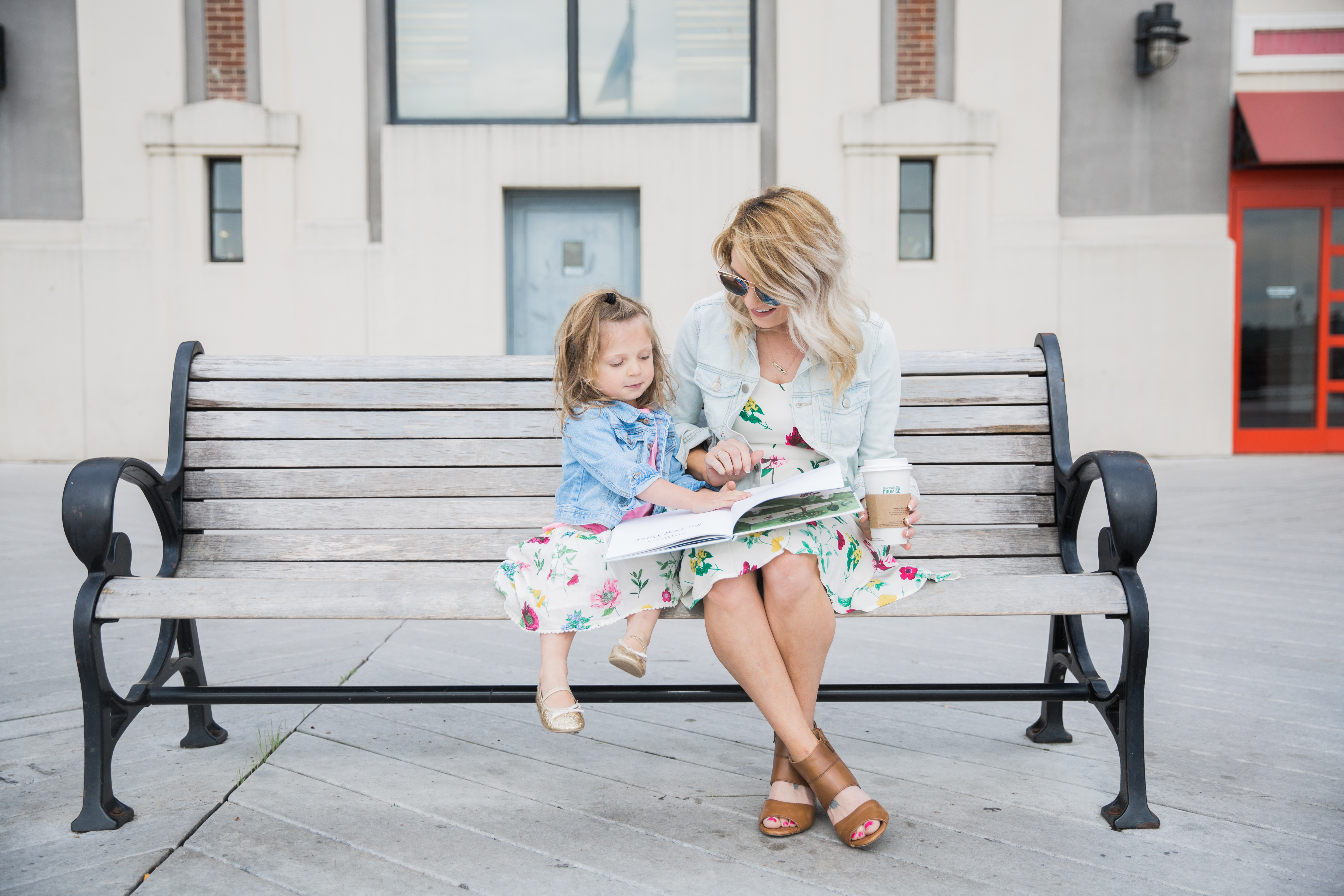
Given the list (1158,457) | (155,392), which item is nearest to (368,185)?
(155,392)

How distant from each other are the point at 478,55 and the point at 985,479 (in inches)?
336

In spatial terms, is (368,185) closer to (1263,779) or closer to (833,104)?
(833,104)

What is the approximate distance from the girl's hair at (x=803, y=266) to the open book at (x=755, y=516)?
30 cm

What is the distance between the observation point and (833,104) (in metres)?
9.69

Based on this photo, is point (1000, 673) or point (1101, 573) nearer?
point (1101, 573)

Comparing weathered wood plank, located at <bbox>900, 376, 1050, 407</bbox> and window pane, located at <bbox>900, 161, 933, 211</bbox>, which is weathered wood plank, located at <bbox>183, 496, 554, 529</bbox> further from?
window pane, located at <bbox>900, 161, 933, 211</bbox>

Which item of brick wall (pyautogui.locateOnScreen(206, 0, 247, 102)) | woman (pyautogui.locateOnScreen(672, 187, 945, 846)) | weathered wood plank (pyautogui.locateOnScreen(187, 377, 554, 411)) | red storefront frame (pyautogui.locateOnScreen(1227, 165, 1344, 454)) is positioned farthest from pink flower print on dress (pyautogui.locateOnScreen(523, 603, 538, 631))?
red storefront frame (pyautogui.locateOnScreen(1227, 165, 1344, 454))

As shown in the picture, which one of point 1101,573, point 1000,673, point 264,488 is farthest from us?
point 1000,673

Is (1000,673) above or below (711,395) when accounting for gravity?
below

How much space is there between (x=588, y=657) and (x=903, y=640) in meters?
1.18

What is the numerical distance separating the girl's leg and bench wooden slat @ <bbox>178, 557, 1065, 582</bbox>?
26 centimetres

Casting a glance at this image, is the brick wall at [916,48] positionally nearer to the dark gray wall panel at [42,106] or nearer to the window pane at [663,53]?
the window pane at [663,53]

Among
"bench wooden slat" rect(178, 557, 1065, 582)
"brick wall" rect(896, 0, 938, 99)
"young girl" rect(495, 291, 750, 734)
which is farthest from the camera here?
"brick wall" rect(896, 0, 938, 99)

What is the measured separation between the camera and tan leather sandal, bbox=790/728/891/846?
2070 millimetres
